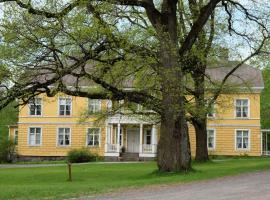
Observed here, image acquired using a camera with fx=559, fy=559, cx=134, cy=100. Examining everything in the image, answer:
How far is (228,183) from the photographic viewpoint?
19.9 meters

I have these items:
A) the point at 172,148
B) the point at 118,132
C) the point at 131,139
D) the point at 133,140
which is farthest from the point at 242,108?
the point at 172,148

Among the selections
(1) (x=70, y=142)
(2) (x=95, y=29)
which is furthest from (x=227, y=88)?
(1) (x=70, y=142)

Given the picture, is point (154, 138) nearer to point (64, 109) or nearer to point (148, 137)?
point (148, 137)

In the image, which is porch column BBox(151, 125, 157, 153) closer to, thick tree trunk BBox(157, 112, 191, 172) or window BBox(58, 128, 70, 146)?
window BBox(58, 128, 70, 146)

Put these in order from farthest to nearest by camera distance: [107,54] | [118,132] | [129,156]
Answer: [118,132] → [129,156] → [107,54]

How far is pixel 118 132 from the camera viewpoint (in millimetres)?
55656

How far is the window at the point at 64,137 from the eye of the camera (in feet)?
191

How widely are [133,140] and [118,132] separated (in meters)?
2.81

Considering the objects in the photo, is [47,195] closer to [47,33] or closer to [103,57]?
[47,33]

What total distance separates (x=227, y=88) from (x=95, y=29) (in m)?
15.8

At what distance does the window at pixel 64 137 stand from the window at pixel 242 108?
17566 mm

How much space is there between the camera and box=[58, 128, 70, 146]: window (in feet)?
191

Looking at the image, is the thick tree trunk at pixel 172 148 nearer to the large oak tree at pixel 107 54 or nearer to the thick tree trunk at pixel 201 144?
the large oak tree at pixel 107 54

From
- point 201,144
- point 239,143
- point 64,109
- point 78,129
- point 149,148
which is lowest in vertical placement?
point 149,148
